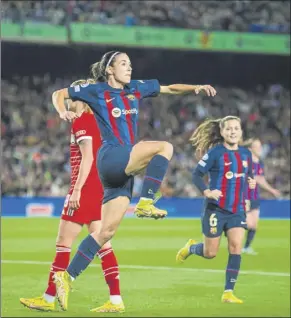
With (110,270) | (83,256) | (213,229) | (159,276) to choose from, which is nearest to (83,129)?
(83,256)

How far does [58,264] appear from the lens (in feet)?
17.9

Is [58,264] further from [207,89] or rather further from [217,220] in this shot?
[217,220]

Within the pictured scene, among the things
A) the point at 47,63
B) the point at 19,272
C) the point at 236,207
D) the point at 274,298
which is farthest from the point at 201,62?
the point at 236,207

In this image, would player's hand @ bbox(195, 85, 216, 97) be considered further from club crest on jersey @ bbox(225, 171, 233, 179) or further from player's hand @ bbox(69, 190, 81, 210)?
club crest on jersey @ bbox(225, 171, 233, 179)

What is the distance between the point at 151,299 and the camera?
66.5 feet

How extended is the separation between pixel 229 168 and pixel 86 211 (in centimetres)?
99

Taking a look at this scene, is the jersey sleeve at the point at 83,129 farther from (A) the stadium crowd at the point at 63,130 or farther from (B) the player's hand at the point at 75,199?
(A) the stadium crowd at the point at 63,130

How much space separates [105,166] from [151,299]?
16.0 m

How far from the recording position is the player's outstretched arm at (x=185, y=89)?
4677 millimetres

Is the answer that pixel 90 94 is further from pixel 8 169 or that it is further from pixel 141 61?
pixel 141 61

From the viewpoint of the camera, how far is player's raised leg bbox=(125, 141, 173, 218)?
449 centimetres

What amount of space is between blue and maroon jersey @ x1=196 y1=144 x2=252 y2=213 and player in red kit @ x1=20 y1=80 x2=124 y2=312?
0.75 meters

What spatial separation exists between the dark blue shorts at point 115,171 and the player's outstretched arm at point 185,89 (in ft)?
1.15

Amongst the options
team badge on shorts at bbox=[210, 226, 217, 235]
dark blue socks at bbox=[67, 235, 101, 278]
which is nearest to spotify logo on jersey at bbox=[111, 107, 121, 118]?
dark blue socks at bbox=[67, 235, 101, 278]
